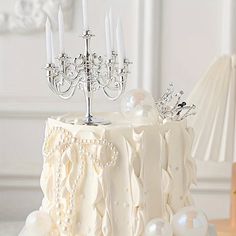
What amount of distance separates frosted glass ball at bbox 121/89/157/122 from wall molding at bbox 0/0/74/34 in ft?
2.20

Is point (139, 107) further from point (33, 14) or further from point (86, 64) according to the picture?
point (33, 14)

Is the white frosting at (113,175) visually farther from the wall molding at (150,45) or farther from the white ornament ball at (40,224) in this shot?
the wall molding at (150,45)

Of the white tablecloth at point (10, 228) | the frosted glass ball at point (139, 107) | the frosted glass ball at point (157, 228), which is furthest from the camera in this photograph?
the white tablecloth at point (10, 228)

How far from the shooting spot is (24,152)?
206 cm

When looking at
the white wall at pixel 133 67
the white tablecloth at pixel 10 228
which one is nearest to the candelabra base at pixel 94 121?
the white wall at pixel 133 67

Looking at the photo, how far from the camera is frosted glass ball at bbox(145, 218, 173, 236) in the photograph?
1.25 metres

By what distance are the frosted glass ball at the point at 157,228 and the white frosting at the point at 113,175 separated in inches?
0.9

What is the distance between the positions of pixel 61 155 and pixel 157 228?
0.27m

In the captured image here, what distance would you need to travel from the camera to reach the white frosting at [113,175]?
4.15ft

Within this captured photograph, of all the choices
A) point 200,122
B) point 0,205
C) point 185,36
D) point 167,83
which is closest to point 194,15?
point 185,36

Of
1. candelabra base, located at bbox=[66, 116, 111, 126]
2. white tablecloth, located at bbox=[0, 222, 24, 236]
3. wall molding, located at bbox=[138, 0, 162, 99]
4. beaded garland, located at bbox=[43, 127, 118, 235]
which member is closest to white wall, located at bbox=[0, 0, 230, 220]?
wall molding, located at bbox=[138, 0, 162, 99]

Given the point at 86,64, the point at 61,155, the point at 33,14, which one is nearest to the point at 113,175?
the point at 61,155

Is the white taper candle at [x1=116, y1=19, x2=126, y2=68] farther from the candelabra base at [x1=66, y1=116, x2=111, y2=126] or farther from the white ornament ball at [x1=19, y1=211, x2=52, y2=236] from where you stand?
the white ornament ball at [x1=19, y1=211, x2=52, y2=236]

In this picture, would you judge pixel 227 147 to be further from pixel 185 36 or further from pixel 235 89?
pixel 185 36
